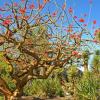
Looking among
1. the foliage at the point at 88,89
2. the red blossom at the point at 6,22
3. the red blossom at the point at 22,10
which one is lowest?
the foliage at the point at 88,89

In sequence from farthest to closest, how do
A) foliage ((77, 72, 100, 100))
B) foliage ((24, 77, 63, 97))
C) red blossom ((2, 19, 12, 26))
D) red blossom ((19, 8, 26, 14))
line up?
foliage ((24, 77, 63, 97)) < foliage ((77, 72, 100, 100)) < red blossom ((19, 8, 26, 14)) < red blossom ((2, 19, 12, 26))

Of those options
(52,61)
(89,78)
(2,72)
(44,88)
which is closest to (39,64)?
(52,61)

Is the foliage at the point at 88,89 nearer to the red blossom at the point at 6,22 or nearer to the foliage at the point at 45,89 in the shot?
the foliage at the point at 45,89

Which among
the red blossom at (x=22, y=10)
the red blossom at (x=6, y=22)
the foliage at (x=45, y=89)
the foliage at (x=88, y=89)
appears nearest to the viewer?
the red blossom at (x=6, y=22)

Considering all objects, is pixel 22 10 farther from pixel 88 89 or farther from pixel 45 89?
pixel 45 89

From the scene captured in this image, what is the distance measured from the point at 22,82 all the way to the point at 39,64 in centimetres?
90

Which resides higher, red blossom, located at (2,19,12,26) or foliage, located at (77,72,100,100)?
red blossom, located at (2,19,12,26)

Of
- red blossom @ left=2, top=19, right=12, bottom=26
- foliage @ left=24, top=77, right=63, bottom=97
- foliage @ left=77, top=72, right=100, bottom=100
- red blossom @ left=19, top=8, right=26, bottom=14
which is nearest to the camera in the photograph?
red blossom @ left=2, top=19, right=12, bottom=26

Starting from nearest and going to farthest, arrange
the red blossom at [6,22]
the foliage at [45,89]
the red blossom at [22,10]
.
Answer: the red blossom at [6,22]
the red blossom at [22,10]
the foliage at [45,89]

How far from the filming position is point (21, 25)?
11258mm

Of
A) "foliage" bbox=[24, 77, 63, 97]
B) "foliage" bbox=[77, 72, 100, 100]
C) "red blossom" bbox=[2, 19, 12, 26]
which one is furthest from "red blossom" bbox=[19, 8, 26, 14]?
"foliage" bbox=[24, 77, 63, 97]

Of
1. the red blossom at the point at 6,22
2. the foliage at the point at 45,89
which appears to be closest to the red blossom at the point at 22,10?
the red blossom at the point at 6,22

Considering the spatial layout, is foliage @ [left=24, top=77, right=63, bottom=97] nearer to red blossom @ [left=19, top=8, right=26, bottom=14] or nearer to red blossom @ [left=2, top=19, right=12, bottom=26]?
red blossom @ [left=19, top=8, right=26, bottom=14]

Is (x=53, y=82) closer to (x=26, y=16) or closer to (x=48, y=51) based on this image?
(x=48, y=51)
